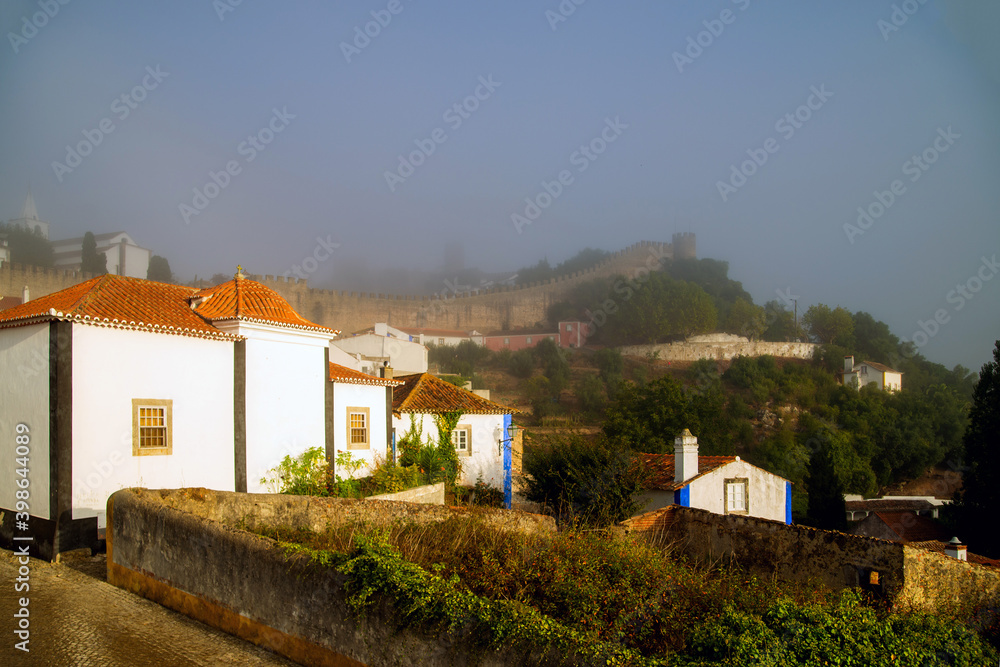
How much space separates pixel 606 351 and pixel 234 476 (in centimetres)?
5705

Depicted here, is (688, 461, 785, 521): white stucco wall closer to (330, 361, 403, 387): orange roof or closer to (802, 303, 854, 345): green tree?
(330, 361, 403, 387): orange roof

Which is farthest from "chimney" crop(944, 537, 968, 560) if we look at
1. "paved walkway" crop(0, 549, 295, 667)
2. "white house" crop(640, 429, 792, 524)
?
"paved walkway" crop(0, 549, 295, 667)

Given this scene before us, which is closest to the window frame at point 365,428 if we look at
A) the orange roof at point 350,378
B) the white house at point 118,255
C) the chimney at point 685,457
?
the orange roof at point 350,378

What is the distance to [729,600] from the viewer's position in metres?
5.09

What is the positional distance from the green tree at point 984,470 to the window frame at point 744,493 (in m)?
14.1

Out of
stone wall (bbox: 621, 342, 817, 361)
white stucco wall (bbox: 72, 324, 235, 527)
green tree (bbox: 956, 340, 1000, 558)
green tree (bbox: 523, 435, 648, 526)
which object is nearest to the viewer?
white stucco wall (bbox: 72, 324, 235, 527)

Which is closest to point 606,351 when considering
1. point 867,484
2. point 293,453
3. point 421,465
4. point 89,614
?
point 867,484

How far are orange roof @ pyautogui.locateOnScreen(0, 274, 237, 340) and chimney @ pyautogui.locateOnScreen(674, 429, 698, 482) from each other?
11.0m

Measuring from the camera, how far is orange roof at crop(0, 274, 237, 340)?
10.8 meters

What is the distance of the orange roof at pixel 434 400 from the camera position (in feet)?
67.1

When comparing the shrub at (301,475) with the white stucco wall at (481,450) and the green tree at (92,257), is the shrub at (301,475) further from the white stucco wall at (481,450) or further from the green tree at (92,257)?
the green tree at (92,257)

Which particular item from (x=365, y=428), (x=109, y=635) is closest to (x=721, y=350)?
(x=365, y=428)

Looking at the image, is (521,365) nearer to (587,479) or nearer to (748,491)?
(748,491)

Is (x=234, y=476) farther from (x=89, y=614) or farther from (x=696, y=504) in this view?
(x=696, y=504)
